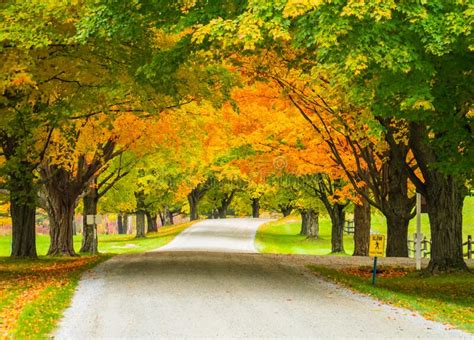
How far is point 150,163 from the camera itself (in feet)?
117

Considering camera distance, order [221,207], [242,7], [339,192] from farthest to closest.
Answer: [221,207], [339,192], [242,7]

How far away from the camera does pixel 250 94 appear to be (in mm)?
25484

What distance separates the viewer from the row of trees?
41.1 ft

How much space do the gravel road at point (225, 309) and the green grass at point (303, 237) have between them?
74.9ft

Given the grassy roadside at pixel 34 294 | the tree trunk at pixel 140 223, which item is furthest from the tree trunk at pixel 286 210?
the grassy roadside at pixel 34 294

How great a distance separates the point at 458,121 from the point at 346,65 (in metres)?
3.69

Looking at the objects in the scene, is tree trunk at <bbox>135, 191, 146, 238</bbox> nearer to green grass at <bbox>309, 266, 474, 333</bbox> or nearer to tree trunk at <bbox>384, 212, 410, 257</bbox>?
tree trunk at <bbox>384, 212, 410, 257</bbox>

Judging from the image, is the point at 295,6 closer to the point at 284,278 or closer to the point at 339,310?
the point at 339,310

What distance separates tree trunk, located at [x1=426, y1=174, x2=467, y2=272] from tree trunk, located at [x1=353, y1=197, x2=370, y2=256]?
10.7m

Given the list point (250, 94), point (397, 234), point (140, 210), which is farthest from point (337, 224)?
point (140, 210)

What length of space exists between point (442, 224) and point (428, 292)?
11.9 ft

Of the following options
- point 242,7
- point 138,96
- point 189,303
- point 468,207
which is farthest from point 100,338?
point 468,207

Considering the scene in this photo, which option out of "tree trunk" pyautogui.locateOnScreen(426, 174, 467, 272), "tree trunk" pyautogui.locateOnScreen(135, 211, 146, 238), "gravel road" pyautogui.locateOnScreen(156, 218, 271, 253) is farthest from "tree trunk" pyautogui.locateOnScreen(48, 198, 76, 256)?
"tree trunk" pyautogui.locateOnScreen(135, 211, 146, 238)

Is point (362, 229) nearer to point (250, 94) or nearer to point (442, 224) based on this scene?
point (250, 94)
